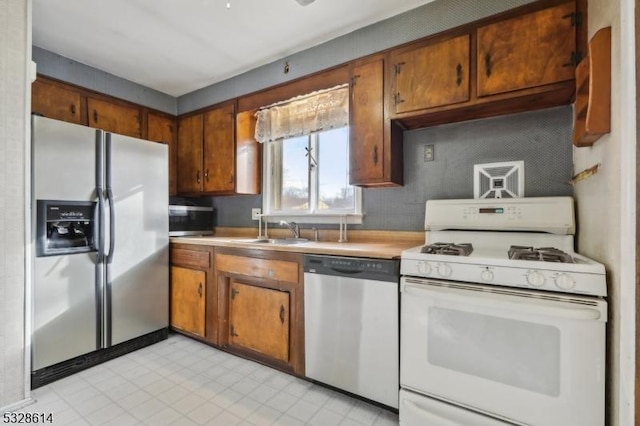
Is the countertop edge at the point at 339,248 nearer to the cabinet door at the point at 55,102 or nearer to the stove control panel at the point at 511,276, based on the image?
the stove control panel at the point at 511,276

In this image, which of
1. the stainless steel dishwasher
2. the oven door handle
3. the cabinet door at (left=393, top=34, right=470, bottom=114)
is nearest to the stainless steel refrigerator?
the stainless steel dishwasher

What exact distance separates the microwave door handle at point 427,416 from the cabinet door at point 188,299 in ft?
5.81

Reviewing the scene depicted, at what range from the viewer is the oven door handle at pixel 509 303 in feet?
3.72

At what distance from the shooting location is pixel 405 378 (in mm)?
1529

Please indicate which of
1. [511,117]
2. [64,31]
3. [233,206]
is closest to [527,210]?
[511,117]

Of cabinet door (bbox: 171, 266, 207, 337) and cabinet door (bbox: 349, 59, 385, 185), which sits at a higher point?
cabinet door (bbox: 349, 59, 385, 185)

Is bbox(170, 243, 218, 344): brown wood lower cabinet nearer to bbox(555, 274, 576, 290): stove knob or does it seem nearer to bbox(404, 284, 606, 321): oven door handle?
bbox(404, 284, 606, 321): oven door handle

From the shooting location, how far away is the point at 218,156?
3045 mm

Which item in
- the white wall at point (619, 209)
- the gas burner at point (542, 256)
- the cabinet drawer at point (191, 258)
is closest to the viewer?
the white wall at point (619, 209)

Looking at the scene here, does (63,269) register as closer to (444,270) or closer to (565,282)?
(444,270)

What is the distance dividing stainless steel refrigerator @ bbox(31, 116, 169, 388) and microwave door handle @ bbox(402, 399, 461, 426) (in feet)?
7.16

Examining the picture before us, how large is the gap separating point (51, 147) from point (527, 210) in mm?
3005

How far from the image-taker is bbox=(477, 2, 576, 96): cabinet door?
4.97 feet

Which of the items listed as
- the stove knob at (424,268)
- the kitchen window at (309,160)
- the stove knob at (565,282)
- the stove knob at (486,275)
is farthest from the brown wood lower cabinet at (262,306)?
the stove knob at (565,282)
